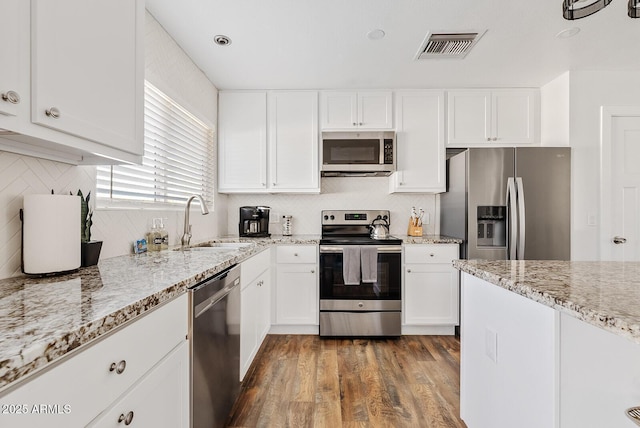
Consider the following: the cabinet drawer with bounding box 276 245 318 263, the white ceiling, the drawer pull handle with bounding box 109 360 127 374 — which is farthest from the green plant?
the cabinet drawer with bounding box 276 245 318 263

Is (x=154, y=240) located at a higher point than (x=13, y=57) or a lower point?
lower

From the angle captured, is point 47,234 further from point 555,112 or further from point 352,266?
point 555,112

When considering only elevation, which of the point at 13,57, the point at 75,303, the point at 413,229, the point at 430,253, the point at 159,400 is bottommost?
the point at 159,400

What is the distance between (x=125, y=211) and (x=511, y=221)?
117 inches

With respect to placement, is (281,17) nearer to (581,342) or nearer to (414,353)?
(581,342)

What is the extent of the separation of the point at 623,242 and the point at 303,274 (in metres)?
2.97

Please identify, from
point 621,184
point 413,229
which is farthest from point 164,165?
point 621,184

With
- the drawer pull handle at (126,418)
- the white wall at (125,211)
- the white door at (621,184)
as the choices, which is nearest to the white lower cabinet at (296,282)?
the white wall at (125,211)

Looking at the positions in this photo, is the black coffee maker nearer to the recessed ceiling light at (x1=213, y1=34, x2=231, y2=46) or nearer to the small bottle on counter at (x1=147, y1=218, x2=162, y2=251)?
the small bottle on counter at (x1=147, y1=218, x2=162, y2=251)

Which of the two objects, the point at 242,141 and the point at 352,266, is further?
the point at 242,141

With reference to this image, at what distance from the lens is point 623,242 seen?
281cm

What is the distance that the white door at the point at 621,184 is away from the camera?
2820 millimetres

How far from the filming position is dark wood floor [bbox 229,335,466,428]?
1728 mm

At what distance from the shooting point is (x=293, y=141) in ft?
10.5
